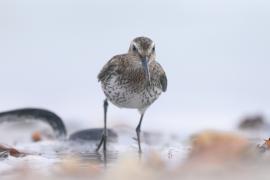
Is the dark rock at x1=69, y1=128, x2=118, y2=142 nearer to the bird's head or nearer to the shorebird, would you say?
the shorebird

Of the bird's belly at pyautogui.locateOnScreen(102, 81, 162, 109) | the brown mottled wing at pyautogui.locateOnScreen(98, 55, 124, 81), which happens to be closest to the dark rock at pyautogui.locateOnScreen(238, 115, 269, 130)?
the bird's belly at pyautogui.locateOnScreen(102, 81, 162, 109)

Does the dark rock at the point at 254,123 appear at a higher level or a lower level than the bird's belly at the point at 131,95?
lower

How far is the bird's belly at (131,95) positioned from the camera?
7.69 meters

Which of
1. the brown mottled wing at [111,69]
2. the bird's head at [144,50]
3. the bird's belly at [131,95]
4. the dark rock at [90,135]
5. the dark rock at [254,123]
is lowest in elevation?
the dark rock at [254,123]

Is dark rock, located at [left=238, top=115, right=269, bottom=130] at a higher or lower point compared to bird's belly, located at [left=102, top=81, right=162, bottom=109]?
lower

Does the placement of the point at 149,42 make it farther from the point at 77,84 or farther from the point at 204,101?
the point at 77,84

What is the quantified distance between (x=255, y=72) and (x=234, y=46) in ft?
6.06

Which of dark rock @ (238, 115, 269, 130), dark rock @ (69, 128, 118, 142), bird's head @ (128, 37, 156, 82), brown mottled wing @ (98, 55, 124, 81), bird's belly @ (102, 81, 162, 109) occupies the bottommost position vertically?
dark rock @ (238, 115, 269, 130)

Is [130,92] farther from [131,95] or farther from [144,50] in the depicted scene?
[144,50]

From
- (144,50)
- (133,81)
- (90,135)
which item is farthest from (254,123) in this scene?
(144,50)

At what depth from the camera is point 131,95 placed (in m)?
7.69

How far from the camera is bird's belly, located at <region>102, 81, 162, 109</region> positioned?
7.69 metres

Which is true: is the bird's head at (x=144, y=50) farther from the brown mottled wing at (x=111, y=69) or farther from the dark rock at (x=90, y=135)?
the dark rock at (x=90, y=135)

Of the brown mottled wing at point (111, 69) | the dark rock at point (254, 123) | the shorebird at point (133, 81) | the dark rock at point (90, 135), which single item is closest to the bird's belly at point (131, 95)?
the shorebird at point (133, 81)
